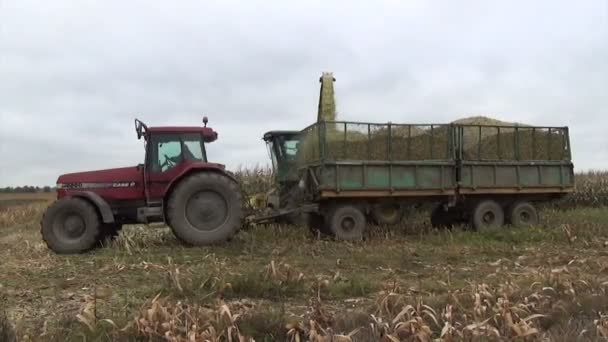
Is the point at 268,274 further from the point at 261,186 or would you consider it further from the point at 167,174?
the point at 261,186

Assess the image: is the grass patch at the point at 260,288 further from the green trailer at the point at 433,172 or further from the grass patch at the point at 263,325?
the green trailer at the point at 433,172

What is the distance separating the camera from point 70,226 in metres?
10.2

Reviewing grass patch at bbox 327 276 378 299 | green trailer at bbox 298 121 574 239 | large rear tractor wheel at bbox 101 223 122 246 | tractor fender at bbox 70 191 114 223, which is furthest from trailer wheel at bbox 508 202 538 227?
tractor fender at bbox 70 191 114 223

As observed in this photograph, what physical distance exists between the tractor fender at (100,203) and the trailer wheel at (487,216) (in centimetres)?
732

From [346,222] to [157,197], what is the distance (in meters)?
3.61

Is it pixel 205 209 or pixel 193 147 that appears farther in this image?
pixel 193 147

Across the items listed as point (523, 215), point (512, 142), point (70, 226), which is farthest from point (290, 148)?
point (70, 226)

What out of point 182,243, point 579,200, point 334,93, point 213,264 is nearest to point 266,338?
point 213,264

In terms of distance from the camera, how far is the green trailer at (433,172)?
38.9 ft

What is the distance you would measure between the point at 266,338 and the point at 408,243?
6.75 m

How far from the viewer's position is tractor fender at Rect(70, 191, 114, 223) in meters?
10.1

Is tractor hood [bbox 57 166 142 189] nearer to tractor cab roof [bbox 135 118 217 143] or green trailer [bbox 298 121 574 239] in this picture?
tractor cab roof [bbox 135 118 217 143]

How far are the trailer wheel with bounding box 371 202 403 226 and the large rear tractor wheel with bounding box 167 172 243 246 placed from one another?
3.23 meters

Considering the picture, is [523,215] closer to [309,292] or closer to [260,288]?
[309,292]
